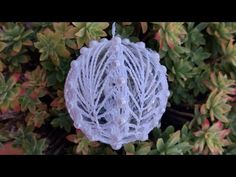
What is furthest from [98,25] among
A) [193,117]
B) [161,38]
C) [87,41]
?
[193,117]

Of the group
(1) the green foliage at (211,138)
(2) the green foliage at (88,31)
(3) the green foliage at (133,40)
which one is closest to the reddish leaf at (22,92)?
(3) the green foliage at (133,40)

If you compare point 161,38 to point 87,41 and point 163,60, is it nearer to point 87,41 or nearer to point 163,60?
point 163,60

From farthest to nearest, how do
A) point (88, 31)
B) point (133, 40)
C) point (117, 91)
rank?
point (133, 40) → point (88, 31) → point (117, 91)

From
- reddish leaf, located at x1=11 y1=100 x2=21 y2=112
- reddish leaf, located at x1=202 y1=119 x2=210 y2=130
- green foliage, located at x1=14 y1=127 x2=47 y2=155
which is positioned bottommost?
green foliage, located at x1=14 y1=127 x2=47 y2=155

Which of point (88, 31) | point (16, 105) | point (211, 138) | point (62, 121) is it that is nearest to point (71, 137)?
point (62, 121)

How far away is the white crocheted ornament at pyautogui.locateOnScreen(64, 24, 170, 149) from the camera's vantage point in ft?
3.67

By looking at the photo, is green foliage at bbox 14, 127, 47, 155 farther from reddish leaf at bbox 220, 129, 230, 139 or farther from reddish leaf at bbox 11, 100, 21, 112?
reddish leaf at bbox 220, 129, 230, 139

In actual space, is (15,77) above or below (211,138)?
above

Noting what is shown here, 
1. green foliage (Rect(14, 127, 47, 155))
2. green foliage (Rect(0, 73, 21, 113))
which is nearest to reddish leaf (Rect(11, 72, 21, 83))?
green foliage (Rect(0, 73, 21, 113))

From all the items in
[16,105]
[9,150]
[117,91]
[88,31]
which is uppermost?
[88,31]

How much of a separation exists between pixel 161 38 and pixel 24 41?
0.43 metres

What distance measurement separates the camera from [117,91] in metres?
1.12

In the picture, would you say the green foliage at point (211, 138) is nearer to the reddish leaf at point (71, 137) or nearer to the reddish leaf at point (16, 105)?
the reddish leaf at point (71, 137)

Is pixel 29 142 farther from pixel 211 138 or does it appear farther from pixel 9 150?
pixel 211 138
